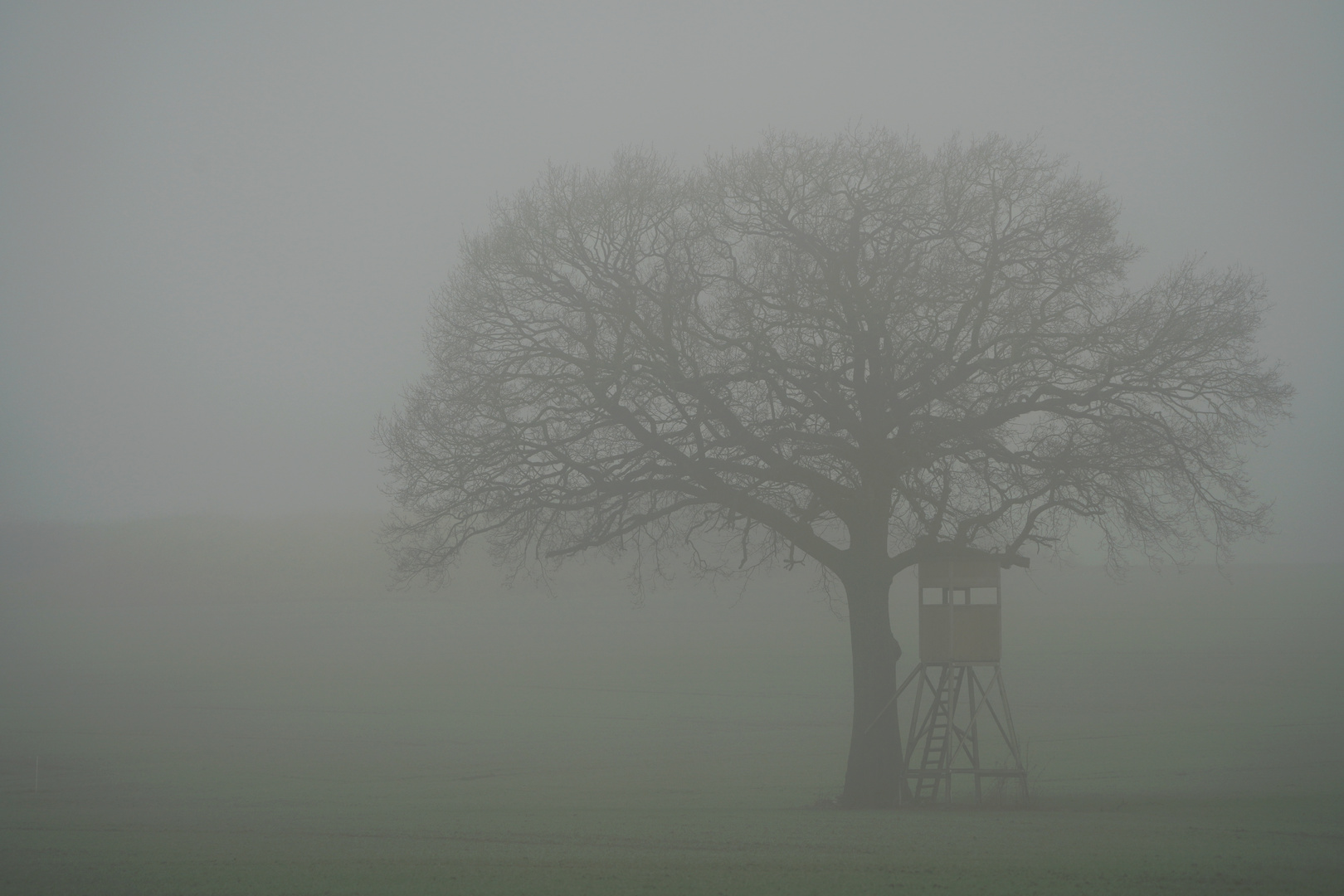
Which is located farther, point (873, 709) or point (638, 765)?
point (638, 765)

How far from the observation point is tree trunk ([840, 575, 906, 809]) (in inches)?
773

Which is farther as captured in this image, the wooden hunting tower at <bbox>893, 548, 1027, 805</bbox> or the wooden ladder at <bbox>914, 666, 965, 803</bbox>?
the wooden ladder at <bbox>914, 666, 965, 803</bbox>

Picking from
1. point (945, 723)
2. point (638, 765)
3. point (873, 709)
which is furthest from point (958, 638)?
point (638, 765)

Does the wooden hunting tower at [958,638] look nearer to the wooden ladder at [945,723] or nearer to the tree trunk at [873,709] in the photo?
the wooden ladder at [945,723]

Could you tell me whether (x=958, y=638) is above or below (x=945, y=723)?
above

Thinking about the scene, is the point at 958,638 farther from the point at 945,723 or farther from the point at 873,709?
the point at 873,709

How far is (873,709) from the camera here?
19.7 m

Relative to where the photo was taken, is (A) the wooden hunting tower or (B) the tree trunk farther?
(B) the tree trunk

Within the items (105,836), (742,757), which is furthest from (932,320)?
(742,757)

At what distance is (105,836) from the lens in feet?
55.3

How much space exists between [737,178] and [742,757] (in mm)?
21457

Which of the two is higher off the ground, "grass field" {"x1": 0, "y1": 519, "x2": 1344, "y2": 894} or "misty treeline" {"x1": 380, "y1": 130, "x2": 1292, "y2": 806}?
"misty treeline" {"x1": 380, "y1": 130, "x2": 1292, "y2": 806}

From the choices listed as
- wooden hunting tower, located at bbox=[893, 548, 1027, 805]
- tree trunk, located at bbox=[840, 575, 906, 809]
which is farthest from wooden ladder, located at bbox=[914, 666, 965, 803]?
tree trunk, located at bbox=[840, 575, 906, 809]

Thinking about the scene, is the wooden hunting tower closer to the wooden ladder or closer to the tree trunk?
the wooden ladder
